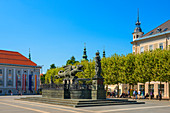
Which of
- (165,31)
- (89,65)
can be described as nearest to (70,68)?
(89,65)

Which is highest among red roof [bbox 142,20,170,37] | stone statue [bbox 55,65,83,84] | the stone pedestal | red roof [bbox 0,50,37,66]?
red roof [bbox 142,20,170,37]

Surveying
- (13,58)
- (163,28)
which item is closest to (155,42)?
(163,28)

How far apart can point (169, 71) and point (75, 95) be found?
19.8 meters

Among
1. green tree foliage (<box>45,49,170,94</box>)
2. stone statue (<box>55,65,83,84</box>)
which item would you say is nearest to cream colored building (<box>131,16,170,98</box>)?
green tree foliage (<box>45,49,170,94</box>)

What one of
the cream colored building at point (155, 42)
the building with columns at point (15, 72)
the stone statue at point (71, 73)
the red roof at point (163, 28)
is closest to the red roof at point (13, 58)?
the building with columns at point (15, 72)

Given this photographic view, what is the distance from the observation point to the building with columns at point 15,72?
98963 mm

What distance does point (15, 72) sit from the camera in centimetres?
10375

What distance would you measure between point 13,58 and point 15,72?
754cm

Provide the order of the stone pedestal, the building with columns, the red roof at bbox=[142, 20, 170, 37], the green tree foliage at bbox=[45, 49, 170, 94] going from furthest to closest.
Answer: the building with columns < the red roof at bbox=[142, 20, 170, 37] < the green tree foliage at bbox=[45, 49, 170, 94] < the stone pedestal

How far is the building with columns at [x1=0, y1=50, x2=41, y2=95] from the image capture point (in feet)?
325

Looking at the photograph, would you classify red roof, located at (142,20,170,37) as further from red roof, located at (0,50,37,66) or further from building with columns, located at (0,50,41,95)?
red roof, located at (0,50,37,66)

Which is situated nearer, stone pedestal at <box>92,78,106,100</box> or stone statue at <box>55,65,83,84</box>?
stone pedestal at <box>92,78,106,100</box>

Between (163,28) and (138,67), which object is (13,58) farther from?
(138,67)

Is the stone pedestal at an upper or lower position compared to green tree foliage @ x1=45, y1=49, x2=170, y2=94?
lower
